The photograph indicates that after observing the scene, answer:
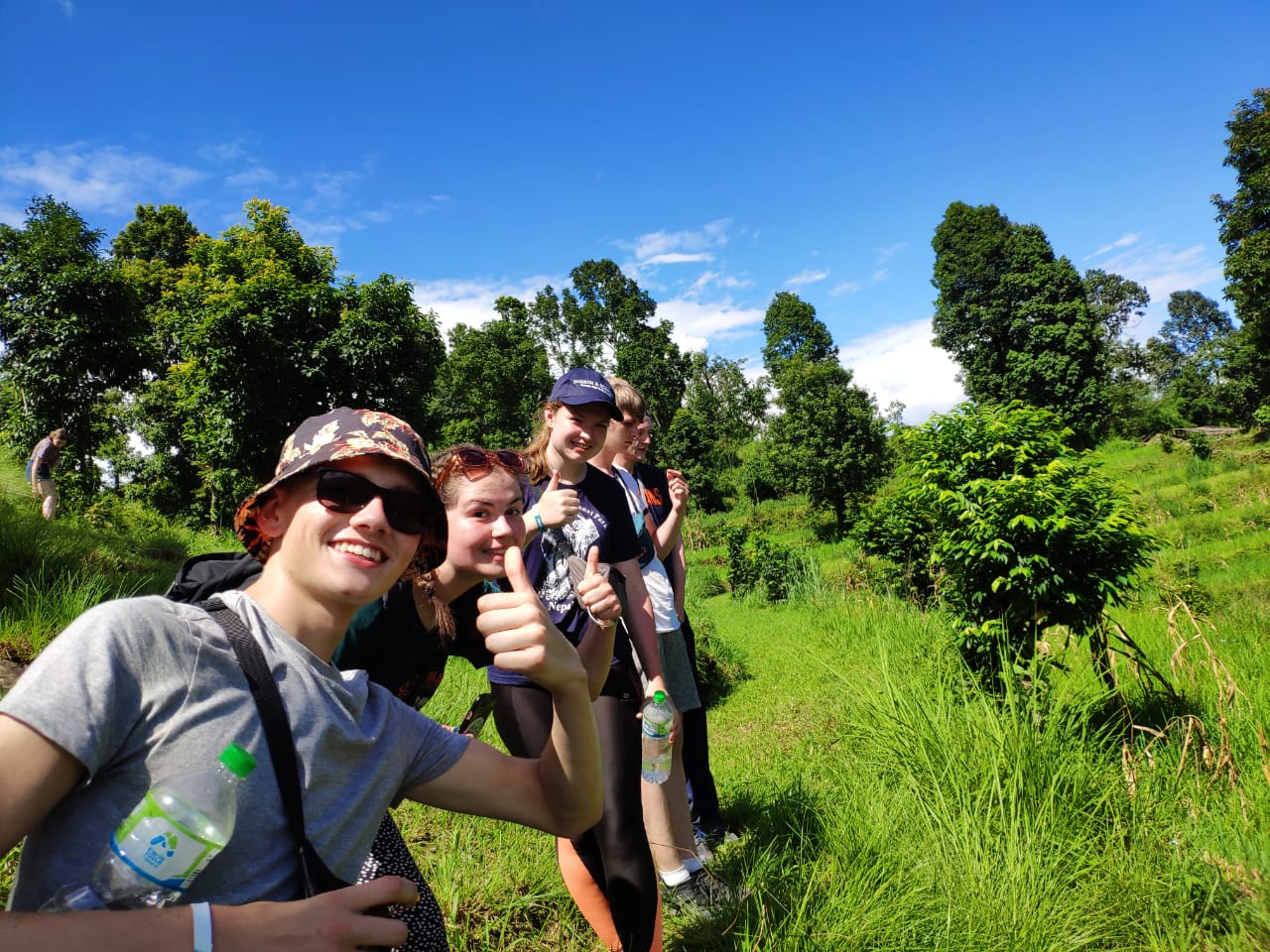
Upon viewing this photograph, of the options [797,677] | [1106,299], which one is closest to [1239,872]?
[797,677]

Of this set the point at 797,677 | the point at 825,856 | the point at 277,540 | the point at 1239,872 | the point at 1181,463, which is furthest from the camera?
the point at 1181,463

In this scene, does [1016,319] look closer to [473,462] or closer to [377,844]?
[473,462]

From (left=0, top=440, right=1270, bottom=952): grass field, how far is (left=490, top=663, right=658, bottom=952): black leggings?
429mm

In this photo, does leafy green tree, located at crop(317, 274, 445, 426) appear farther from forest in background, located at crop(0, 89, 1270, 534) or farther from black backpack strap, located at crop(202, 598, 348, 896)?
black backpack strap, located at crop(202, 598, 348, 896)

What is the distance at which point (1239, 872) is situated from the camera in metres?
2.41

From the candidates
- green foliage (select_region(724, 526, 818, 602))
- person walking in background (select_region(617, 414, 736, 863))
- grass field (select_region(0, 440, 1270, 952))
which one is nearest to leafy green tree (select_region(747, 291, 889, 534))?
green foliage (select_region(724, 526, 818, 602))

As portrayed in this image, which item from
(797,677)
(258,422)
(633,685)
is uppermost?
(258,422)

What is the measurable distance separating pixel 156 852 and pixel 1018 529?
13.8ft

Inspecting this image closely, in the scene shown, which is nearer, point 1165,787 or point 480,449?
point 480,449

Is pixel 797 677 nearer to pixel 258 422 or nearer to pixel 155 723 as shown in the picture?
pixel 155 723

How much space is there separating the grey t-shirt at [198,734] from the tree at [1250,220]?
27.5 meters

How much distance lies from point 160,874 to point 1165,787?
371 centimetres

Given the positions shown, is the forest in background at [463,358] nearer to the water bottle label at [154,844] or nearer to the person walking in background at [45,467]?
the person walking in background at [45,467]

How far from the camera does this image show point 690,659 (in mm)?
3725
